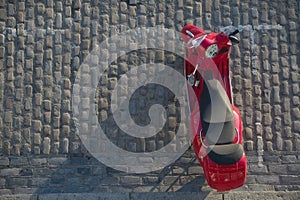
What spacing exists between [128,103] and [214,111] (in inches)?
78.2

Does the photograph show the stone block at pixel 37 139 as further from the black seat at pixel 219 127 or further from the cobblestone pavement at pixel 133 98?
the black seat at pixel 219 127

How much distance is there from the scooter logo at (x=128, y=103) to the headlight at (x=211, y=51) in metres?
1.09

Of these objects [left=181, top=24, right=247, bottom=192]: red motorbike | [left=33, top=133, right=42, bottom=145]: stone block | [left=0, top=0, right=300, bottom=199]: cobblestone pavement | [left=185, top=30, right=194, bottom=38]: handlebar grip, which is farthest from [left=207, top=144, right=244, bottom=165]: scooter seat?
[left=33, top=133, right=42, bottom=145]: stone block

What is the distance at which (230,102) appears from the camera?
8.02m

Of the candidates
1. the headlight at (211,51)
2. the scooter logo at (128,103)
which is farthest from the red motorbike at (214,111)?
the scooter logo at (128,103)

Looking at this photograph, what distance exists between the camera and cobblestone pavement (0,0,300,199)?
27.2 ft

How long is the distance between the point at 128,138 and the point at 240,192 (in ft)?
8.20

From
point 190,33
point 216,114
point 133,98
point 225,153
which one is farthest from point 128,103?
point 225,153

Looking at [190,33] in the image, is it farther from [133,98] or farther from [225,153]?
[225,153]

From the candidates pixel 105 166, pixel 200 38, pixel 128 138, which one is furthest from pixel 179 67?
pixel 105 166

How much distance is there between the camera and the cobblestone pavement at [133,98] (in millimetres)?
8297

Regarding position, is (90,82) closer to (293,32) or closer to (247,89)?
(247,89)

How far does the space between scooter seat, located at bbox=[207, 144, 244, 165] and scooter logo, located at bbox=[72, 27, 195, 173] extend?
1.27 metres

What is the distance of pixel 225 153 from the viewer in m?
7.18
